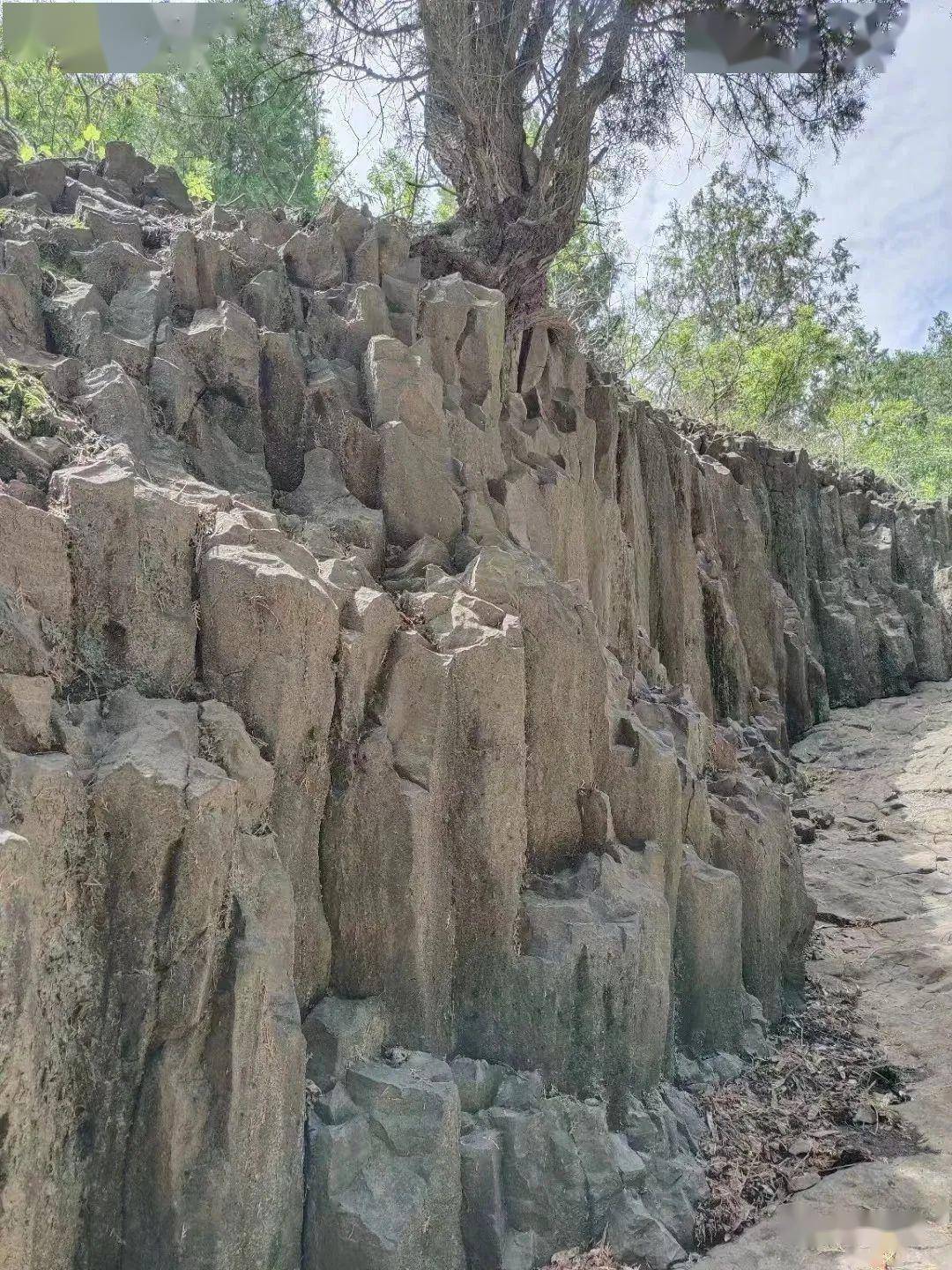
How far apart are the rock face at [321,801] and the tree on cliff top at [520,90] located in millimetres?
1809

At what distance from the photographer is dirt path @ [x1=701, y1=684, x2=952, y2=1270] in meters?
5.48

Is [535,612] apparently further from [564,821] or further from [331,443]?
[331,443]

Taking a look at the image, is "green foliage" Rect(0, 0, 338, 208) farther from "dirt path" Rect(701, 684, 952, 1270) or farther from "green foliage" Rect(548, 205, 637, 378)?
"dirt path" Rect(701, 684, 952, 1270)

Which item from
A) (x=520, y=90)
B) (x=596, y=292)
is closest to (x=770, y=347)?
(x=596, y=292)

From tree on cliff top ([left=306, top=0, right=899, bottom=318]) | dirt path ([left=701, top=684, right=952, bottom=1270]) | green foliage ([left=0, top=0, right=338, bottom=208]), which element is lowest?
dirt path ([left=701, top=684, right=952, bottom=1270])

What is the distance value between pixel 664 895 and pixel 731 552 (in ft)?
28.2

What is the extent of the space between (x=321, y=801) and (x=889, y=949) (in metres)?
6.48

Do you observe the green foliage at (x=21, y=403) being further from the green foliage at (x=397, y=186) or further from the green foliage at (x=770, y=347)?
the green foliage at (x=770, y=347)

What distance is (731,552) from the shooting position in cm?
1443

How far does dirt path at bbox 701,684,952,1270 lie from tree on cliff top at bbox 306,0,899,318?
6.82m

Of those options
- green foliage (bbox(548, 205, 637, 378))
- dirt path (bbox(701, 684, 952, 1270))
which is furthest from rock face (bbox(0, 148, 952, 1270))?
green foliage (bbox(548, 205, 637, 378))

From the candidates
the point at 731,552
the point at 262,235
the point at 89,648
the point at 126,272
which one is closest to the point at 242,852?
the point at 89,648

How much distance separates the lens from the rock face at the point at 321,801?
3.98 metres

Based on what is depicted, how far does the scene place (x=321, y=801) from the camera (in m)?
5.15
